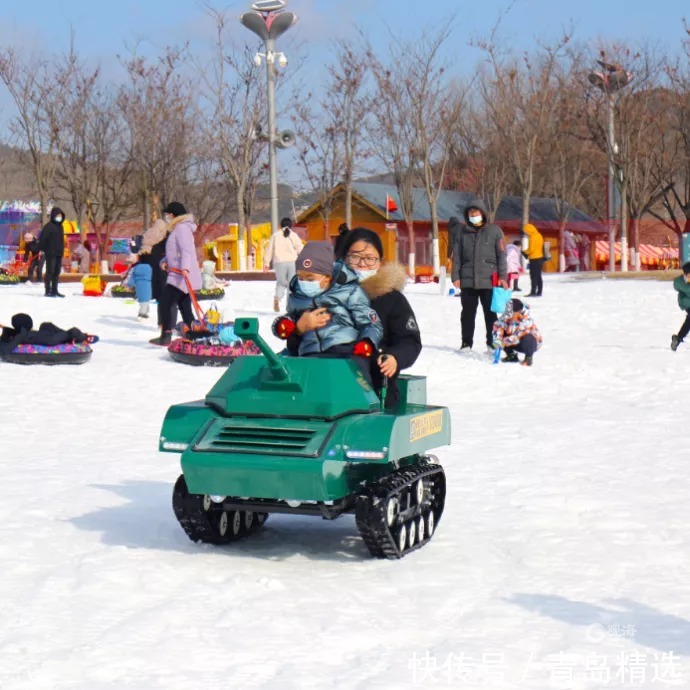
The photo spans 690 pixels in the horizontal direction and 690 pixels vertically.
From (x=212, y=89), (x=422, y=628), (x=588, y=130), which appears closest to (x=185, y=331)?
(x=422, y=628)

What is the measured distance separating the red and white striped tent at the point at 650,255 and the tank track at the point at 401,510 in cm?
5077

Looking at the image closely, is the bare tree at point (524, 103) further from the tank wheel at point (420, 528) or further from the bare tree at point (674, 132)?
the tank wheel at point (420, 528)

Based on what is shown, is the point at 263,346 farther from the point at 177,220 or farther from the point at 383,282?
the point at 177,220

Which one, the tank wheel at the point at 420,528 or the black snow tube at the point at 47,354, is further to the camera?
the black snow tube at the point at 47,354

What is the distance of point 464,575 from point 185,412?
142 centimetres

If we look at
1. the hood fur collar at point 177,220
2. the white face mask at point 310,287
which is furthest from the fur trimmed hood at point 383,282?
the hood fur collar at point 177,220

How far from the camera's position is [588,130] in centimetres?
5431

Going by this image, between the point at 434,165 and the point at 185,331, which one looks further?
the point at 434,165

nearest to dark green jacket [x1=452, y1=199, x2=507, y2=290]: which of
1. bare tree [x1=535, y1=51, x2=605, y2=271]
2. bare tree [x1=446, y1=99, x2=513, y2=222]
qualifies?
bare tree [x1=535, y1=51, x2=605, y2=271]

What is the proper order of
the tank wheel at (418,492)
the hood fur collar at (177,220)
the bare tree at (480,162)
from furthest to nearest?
the bare tree at (480,162)
the hood fur collar at (177,220)
the tank wheel at (418,492)

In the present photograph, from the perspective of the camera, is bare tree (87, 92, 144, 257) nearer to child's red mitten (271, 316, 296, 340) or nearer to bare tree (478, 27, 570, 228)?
bare tree (478, 27, 570, 228)

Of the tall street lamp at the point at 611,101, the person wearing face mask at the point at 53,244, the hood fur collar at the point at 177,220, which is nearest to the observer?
the hood fur collar at the point at 177,220

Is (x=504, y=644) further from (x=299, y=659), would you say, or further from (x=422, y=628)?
(x=299, y=659)

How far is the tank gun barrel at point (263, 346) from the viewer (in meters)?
5.34
